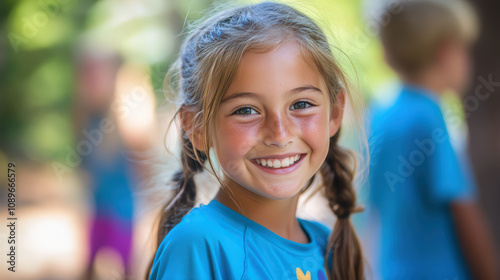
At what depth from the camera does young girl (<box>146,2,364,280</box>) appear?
0.87 metres

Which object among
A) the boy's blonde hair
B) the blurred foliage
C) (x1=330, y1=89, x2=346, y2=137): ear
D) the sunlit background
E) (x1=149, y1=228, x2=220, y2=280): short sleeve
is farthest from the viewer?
the blurred foliage

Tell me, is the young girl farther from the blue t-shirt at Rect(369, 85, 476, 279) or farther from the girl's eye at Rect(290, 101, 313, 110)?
the blue t-shirt at Rect(369, 85, 476, 279)

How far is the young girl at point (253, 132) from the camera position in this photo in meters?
0.87

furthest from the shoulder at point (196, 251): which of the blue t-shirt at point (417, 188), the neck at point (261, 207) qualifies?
the blue t-shirt at point (417, 188)

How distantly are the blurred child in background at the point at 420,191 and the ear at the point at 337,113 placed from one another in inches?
17.3

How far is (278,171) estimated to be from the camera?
939mm

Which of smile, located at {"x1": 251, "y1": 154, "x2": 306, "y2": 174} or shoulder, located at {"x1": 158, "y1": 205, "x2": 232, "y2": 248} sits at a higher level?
smile, located at {"x1": 251, "y1": 154, "x2": 306, "y2": 174}

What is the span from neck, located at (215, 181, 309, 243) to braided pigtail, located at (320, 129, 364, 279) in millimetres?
169

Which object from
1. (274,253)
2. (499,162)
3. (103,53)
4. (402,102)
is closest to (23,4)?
(103,53)

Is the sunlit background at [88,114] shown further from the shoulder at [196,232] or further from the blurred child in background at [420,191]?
the shoulder at [196,232]

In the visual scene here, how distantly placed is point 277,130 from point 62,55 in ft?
6.18

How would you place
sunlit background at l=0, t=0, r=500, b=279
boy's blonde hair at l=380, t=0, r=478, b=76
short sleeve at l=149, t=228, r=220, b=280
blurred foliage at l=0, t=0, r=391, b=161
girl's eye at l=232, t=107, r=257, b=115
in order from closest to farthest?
short sleeve at l=149, t=228, r=220, b=280
girl's eye at l=232, t=107, r=257, b=115
boy's blonde hair at l=380, t=0, r=478, b=76
sunlit background at l=0, t=0, r=500, b=279
blurred foliage at l=0, t=0, r=391, b=161

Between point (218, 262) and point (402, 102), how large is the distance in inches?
36.4

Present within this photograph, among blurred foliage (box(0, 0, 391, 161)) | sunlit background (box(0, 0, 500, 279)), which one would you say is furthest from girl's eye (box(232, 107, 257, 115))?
blurred foliage (box(0, 0, 391, 161))
